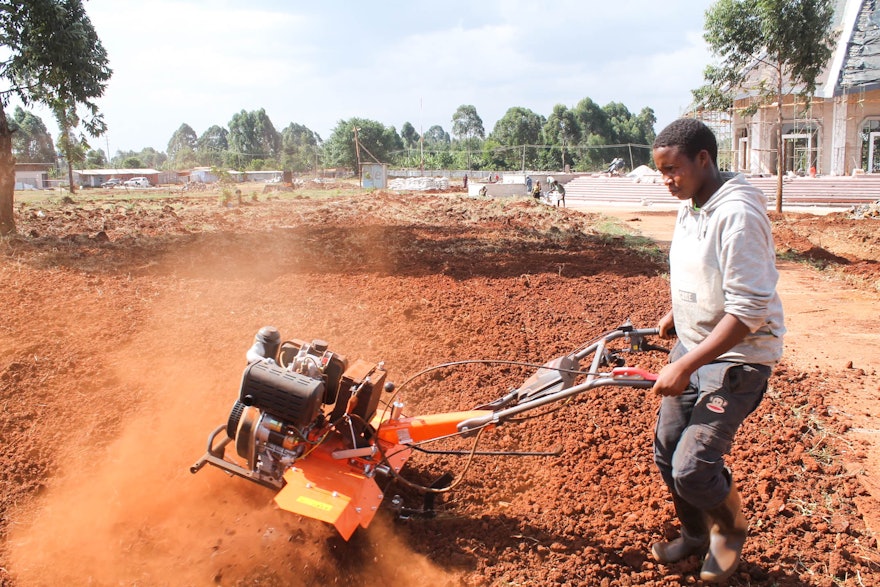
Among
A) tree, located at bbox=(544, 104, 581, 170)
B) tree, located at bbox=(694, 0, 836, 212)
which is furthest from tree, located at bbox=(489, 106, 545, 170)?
tree, located at bbox=(694, 0, 836, 212)

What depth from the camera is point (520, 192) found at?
38031 millimetres

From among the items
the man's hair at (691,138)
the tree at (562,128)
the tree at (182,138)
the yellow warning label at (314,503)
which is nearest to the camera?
the man's hair at (691,138)

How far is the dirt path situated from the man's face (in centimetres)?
225

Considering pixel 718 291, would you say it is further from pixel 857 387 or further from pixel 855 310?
pixel 855 310

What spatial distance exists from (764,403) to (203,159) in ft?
432

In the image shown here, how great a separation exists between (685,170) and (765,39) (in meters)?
18.1

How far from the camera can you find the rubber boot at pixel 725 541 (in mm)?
2785

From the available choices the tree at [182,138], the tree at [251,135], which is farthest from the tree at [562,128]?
the tree at [182,138]

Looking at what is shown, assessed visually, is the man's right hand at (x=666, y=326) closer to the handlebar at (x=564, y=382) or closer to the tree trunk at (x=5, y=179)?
the handlebar at (x=564, y=382)

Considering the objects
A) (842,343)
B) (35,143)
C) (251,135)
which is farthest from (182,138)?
(842,343)

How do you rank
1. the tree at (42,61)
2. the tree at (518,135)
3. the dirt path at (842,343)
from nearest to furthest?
1. the dirt path at (842,343)
2. the tree at (42,61)
3. the tree at (518,135)

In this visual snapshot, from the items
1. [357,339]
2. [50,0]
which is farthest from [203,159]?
[357,339]

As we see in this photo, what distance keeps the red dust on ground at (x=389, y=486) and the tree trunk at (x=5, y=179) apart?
5.58 m

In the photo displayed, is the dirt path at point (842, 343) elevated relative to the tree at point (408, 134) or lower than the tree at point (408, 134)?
lower
